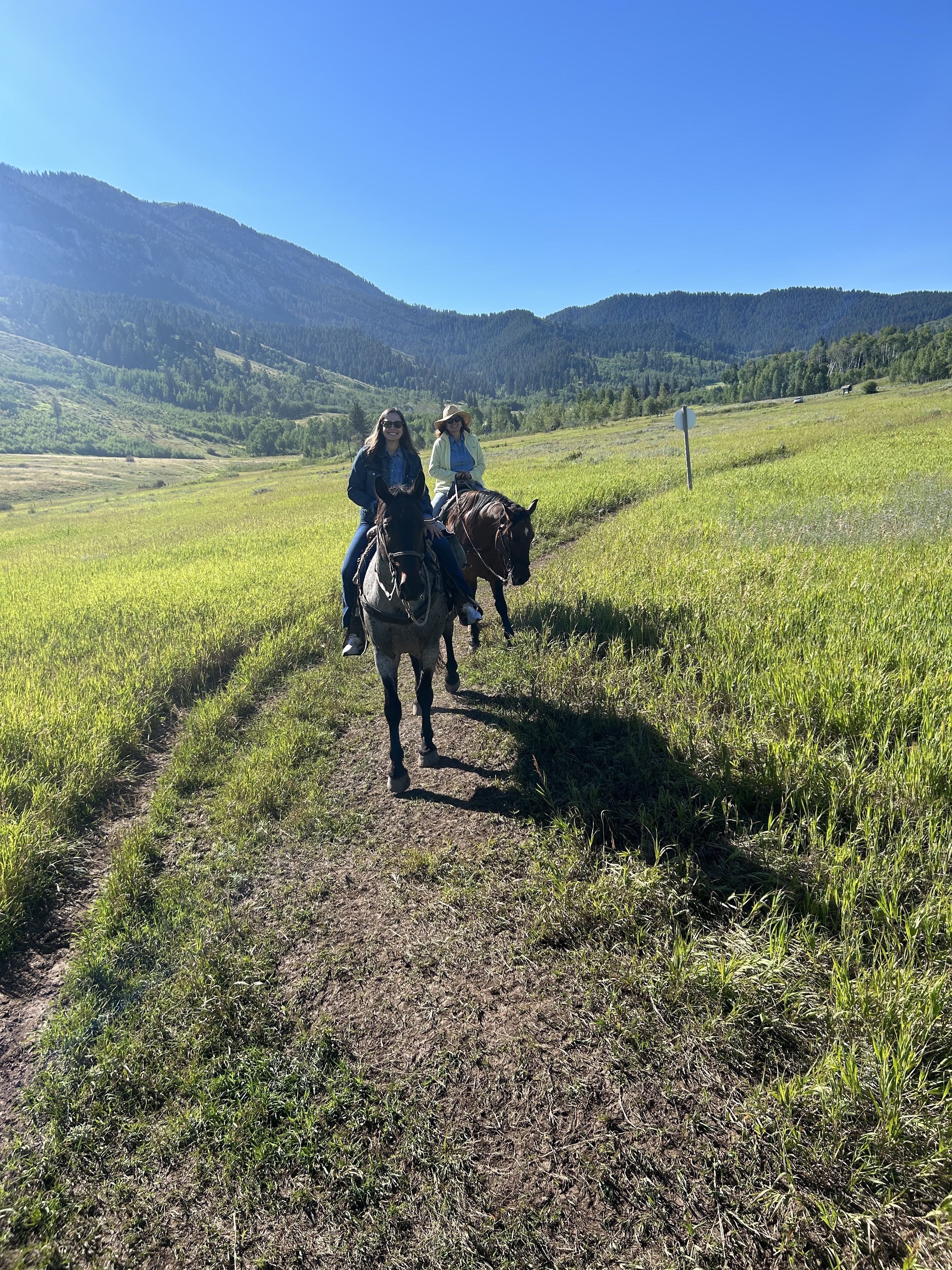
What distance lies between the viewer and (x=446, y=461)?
938cm

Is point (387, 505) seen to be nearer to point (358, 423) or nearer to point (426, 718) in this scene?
point (426, 718)

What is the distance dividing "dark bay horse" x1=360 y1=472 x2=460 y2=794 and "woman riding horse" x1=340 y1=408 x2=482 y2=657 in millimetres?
239

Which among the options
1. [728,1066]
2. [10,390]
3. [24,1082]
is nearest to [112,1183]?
[24,1082]

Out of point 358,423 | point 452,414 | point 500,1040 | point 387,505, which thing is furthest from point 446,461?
point 358,423

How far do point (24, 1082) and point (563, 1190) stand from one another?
307 cm

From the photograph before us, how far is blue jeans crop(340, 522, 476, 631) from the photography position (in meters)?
6.31

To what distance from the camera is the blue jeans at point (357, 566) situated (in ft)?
20.7

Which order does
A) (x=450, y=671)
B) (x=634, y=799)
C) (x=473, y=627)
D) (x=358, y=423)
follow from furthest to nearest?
(x=358, y=423)
(x=473, y=627)
(x=450, y=671)
(x=634, y=799)

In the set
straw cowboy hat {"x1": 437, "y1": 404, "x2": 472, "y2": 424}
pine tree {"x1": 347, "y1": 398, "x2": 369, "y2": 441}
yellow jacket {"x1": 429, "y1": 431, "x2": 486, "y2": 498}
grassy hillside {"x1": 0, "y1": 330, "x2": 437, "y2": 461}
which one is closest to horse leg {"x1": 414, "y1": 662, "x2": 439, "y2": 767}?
yellow jacket {"x1": 429, "y1": 431, "x2": 486, "y2": 498}

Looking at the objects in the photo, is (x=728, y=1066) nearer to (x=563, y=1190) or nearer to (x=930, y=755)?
(x=563, y=1190)

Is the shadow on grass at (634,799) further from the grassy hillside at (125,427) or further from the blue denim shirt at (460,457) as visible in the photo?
the grassy hillside at (125,427)

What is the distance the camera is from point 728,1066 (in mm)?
2574

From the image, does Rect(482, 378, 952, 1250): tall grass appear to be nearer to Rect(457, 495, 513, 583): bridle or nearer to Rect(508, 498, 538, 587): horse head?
Rect(508, 498, 538, 587): horse head

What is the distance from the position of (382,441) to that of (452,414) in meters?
3.06
